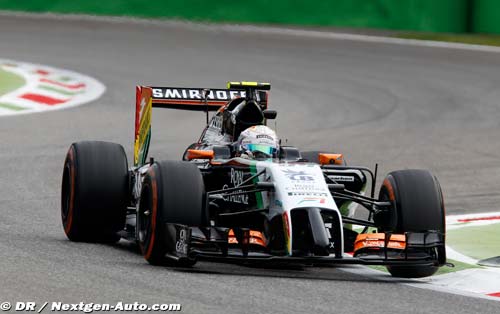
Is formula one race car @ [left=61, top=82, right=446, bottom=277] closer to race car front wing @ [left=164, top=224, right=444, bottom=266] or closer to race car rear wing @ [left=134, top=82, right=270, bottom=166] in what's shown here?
race car front wing @ [left=164, top=224, right=444, bottom=266]

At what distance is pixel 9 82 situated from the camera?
2216 cm

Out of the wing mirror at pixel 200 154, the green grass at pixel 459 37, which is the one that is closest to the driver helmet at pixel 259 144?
the wing mirror at pixel 200 154

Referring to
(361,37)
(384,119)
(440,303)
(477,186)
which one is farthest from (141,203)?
(361,37)

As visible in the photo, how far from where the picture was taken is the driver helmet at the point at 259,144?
10859mm

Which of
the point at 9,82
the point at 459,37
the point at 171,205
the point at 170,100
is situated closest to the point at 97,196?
the point at 171,205

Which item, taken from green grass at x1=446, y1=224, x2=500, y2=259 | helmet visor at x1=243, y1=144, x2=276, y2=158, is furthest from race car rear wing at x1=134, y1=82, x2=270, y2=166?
green grass at x1=446, y1=224, x2=500, y2=259

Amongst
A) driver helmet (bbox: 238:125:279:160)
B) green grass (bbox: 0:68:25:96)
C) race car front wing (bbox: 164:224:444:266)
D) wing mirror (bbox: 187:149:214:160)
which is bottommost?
race car front wing (bbox: 164:224:444:266)

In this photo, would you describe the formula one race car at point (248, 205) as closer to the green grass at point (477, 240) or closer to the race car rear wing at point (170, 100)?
the race car rear wing at point (170, 100)

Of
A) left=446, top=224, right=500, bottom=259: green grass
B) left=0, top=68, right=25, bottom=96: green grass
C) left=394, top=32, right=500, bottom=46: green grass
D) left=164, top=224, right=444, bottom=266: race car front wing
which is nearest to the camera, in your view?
left=164, top=224, right=444, bottom=266: race car front wing

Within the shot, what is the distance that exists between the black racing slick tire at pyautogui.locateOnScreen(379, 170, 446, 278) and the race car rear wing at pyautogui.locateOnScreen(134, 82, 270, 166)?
2190 millimetres

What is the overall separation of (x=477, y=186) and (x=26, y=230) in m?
5.71

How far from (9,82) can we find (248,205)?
12614 millimetres

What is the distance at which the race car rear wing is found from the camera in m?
12.1

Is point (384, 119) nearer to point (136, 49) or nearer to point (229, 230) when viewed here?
point (136, 49)
